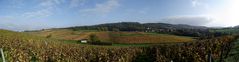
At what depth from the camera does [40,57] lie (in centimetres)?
4222

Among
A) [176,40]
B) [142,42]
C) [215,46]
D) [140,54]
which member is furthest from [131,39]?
[215,46]

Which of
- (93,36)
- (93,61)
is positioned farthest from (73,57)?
(93,36)

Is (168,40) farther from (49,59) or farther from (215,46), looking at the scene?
(49,59)

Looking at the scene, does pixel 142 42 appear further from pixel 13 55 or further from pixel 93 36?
pixel 13 55

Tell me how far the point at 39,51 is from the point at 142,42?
47.0 m

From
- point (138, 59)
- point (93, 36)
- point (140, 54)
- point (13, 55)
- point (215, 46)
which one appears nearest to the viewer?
point (13, 55)

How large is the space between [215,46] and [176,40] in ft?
151

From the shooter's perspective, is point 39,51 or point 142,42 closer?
point 39,51

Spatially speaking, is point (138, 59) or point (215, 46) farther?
point (138, 59)

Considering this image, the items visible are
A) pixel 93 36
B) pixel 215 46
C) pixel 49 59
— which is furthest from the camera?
pixel 93 36

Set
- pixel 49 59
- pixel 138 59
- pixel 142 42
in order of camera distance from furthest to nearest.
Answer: pixel 142 42 < pixel 138 59 < pixel 49 59

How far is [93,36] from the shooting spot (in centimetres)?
10269

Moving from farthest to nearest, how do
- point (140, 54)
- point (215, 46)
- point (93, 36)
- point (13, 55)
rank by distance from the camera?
point (93, 36) < point (140, 54) < point (215, 46) < point (13, 55)

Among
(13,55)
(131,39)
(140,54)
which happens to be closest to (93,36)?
(131,39)
